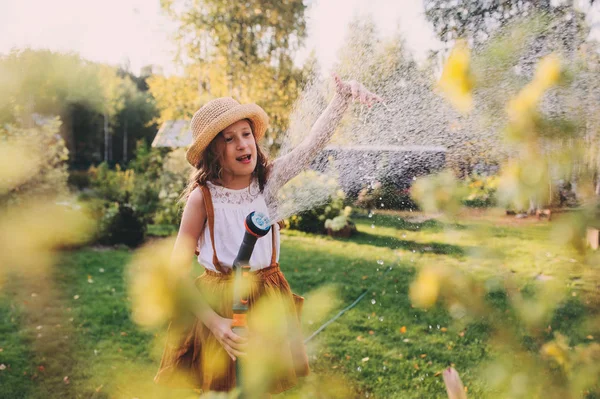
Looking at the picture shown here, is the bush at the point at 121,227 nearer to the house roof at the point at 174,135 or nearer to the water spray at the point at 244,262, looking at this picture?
the house roof at the point at 174,135

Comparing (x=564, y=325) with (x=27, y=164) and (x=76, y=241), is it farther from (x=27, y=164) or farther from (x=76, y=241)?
(x=27, y=164)

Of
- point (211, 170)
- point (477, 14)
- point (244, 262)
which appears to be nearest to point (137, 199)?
point (211, 170)

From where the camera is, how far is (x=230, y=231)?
2.10m

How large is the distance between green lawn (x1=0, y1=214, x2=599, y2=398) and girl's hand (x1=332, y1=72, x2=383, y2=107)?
0.49 metres

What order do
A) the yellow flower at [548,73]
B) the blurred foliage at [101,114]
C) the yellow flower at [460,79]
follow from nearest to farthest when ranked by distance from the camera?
the yellow flower at [548,73] < the yellow flower at [460,79] < the blurred foliage at [101,114]

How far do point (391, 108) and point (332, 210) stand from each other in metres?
7.51

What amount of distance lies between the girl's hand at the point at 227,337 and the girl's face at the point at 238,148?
2.03 ft

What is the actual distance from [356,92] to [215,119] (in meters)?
0.58

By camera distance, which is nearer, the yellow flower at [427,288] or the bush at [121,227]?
the yellow flower at [427,288]

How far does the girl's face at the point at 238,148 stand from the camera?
207 cm

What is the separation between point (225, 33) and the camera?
33.4ft

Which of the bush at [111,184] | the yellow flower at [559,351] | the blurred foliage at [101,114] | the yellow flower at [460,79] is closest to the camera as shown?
the yellow flower at [460,79]

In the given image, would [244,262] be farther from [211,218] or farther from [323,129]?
[323,129]

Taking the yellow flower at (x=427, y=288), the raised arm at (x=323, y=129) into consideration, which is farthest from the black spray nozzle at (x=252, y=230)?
the raised arm at (x=323, y=129)
